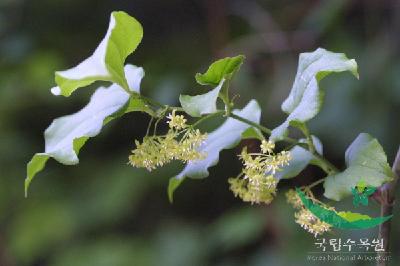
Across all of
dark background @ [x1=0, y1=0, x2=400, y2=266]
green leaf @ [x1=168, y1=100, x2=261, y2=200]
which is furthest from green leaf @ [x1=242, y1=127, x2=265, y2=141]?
dark background @ [x1=0, y1=0, x2=400, y2=266]

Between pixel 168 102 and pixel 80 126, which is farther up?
pixel 80 126

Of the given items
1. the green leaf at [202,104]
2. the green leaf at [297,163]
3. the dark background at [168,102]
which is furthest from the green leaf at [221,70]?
the dark background at [168,102]

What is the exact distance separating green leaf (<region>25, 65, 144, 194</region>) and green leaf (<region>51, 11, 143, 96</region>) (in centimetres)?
3

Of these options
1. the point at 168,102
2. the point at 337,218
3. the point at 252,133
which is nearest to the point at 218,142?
the point at 252,133

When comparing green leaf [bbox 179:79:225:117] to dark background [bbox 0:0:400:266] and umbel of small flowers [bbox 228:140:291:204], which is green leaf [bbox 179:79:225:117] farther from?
dark background [bbox 0:0:400:266]

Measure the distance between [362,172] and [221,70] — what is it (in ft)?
0.52

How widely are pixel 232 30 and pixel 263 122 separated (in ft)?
1.27

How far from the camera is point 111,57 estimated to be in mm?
542

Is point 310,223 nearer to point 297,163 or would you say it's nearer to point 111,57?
point 297,163

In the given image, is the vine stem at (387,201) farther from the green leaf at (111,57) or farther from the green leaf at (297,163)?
the green leaf at (111,57)

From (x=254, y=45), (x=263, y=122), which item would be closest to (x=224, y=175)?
(x=263, y=122)

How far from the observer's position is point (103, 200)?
1.81 m

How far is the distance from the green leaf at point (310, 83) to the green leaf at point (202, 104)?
2.8 inches

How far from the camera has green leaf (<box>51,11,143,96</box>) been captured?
53 cm
